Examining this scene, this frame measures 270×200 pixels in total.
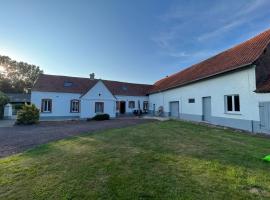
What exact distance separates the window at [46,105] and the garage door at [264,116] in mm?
22386

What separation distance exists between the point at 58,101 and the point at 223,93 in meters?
19.8

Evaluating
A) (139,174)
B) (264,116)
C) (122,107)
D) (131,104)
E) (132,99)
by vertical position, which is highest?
(132,99)

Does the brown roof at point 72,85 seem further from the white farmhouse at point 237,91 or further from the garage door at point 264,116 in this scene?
the garage door at point 264,116

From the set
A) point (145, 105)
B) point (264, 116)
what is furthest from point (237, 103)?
point (145, 105)

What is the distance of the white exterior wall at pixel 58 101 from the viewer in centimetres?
2048

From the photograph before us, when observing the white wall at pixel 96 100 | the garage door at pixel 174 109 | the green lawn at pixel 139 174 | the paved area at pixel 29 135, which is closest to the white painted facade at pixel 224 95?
the garage door at pixel 174 109

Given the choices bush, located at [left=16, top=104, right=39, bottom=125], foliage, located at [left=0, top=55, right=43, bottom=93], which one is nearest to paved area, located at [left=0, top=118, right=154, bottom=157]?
bush, located at [left=16, top=104, right=39, bottom=125]

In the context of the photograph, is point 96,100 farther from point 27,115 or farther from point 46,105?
point 27,115

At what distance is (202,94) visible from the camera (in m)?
14.2

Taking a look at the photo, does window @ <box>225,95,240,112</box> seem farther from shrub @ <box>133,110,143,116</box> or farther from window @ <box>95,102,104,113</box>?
window @ <box>95,102,104,113</box>

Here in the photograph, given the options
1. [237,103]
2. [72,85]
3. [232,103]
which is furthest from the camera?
[72,85]

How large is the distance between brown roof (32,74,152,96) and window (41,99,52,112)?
147 centimetres

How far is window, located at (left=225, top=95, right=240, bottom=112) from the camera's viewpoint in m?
10.9

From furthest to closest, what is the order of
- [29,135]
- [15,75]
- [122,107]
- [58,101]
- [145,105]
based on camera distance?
1. [15,75]
2. [145,105]
3. [122,107]
4. [58,101]
5. [29,135]
